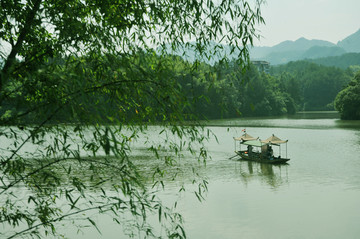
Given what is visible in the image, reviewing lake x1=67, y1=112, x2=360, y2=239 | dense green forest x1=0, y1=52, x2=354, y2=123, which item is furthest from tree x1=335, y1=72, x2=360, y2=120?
lake x1=67, y1=112, x2=360, y2=239

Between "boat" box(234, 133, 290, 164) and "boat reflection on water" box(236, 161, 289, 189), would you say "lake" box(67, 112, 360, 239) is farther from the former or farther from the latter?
"boat" box(234, 133, 290, 164)

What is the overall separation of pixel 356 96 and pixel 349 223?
5216 centimetres

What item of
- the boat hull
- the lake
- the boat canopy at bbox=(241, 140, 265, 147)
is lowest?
the lake

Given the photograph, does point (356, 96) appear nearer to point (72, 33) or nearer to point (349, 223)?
point (349, 223)

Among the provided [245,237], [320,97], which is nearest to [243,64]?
[245,237]

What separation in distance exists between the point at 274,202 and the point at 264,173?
21.0ft

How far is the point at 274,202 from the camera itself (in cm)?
1529

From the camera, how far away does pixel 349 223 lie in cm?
1296

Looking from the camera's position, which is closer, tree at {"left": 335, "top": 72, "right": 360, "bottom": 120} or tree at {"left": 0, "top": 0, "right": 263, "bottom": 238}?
tree at {"left": 0, "top": 0, "right": 263, "bottom": 238}

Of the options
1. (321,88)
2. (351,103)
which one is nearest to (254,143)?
(351,103)

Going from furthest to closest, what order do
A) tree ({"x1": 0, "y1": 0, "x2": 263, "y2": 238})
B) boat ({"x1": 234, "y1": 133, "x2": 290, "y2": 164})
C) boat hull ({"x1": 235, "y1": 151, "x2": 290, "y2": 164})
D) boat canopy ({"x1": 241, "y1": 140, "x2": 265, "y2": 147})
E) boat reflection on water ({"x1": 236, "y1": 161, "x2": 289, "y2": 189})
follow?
boat canopy ({"x1": 241, "y1": 140, "x2": 265, "y2": 147}) → boat ({"x1": 234, "y1": 133, "x2": 290, "y2": 164}) → boat hull ({"x1": 235, "y1": 151, "x2": 290, "y2": 164}) → boat reflection on water ({"x1": 236, "y1": 161, "x2": 289, "y2": 189}) → tree ({"x1": 0, "y1": 0, "x2": 263, "y2": 238})

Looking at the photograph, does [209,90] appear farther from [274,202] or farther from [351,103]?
[351,103]

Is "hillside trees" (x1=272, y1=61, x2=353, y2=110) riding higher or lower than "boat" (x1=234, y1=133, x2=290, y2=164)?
higher

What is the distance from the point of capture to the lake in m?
12.1
